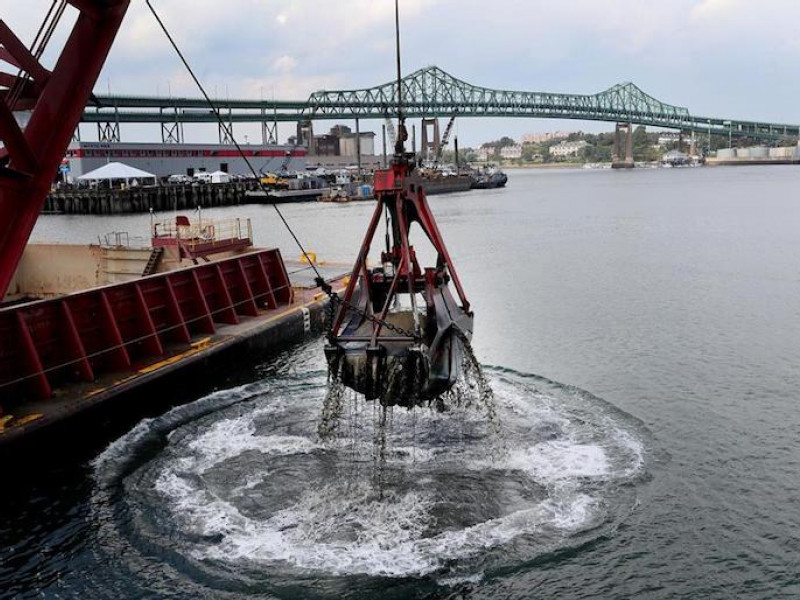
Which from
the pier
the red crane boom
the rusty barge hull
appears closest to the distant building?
the pier

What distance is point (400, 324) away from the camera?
16.4m

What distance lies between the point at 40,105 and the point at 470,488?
973 centimetres

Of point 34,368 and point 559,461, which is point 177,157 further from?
point 559,461

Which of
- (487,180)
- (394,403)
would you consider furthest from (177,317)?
(487,180)

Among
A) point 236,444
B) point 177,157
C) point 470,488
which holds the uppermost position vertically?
point 177,157

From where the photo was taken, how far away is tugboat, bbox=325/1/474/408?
14094 mm

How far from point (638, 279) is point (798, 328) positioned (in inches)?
446

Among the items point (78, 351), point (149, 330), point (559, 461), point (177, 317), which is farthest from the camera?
point (177, 317)

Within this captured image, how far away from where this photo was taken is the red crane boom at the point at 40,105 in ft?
31.6

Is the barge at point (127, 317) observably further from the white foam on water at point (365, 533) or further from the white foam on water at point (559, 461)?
the white foam on water at point (559, 461)

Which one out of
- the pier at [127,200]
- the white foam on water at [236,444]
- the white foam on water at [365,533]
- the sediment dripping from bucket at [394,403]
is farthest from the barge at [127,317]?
the pier at [127,200]

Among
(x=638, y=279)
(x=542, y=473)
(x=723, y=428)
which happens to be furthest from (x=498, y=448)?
(x=638, y=279)

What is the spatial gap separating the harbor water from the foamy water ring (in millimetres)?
44

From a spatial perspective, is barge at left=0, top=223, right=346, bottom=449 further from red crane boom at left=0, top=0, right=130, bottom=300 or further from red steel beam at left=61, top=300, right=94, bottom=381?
red crane boom at left=0, top=0, right=130, bottom=300
